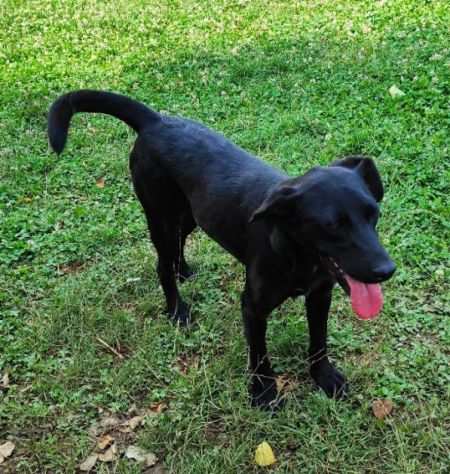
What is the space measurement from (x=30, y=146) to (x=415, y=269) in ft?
13.1

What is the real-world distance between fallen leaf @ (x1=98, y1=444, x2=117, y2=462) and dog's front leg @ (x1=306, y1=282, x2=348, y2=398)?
115 cm

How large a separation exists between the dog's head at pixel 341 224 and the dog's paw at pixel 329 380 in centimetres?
92

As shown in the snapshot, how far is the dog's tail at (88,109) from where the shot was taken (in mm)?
3457

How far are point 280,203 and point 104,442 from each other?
165cm

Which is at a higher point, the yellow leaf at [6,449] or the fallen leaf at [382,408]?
the fallen leaf at [382,408]

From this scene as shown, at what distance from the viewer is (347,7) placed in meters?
8.69

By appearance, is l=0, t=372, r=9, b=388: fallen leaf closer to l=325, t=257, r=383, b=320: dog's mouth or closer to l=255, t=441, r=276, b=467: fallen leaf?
l=255, t=441, r=276, b=467: fallen leaf

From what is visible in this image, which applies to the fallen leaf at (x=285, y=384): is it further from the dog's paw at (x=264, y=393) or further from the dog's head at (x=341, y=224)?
the dog's head at (x=341, y=224)

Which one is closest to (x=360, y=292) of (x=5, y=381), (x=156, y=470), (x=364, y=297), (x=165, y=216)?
(x=364, y=297)

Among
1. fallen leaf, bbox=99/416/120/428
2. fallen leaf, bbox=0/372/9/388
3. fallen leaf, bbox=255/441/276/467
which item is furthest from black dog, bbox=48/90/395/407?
fallen leaf, bbox=0/372/9/388

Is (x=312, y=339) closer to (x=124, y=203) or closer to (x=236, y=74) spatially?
(x=124, y=203)

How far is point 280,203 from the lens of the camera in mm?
2602

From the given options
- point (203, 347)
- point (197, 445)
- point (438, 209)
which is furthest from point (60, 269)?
point (438, 209)

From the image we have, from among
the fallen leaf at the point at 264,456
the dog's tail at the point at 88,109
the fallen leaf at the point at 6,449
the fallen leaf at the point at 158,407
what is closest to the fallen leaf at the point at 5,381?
the fallen leaf at the point at 6,449
